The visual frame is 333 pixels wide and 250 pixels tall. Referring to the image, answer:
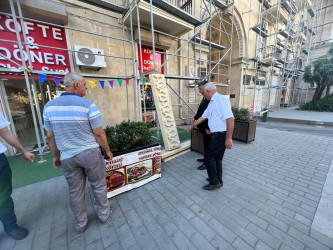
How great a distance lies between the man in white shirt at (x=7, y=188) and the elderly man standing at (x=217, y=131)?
255 cm

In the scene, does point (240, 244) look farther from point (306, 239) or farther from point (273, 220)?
point (306, 239)

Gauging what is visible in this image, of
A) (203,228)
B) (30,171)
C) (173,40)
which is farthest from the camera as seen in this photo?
(173,40)

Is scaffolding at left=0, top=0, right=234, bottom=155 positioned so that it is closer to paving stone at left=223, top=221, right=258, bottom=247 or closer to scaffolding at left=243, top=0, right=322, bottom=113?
scaffolding at left=243, top=0, right=322, bottom=113

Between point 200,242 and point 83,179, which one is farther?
point 83,179

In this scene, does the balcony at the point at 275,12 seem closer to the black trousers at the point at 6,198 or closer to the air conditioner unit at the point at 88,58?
the air conditioner unit at the point at 88,58

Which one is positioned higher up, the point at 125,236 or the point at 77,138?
the point at 77,138

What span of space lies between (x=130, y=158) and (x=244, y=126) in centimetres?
395

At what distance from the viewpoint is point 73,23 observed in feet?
14.5

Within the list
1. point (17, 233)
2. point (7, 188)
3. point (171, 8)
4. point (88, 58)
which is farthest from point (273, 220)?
point (88, 58)

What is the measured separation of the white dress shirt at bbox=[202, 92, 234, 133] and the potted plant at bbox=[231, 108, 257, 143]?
274 cm

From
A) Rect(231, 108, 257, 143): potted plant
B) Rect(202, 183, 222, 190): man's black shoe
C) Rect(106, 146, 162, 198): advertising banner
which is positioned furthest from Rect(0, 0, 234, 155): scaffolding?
Rect(202, 183, 222, 190): man's black shoe

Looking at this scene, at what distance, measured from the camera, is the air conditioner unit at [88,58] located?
4340mm

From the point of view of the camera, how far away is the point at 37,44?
4.05 metres

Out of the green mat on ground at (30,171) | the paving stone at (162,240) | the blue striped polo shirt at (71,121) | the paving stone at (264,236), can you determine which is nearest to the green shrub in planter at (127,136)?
the blue striped polo shirt at (71,121)
